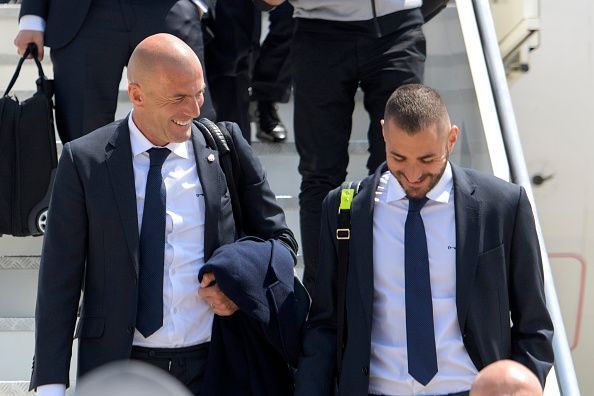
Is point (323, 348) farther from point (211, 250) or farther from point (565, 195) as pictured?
point (565, 195)

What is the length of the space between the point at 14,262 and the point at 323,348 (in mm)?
2360

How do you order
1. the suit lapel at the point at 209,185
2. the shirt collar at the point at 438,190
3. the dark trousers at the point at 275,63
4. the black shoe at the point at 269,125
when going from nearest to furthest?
the shirt collar at the point at 438,190
the suit lapel at the point at 209,185
the dark trousers at the point at 275,63
the black shoe at the point at 269,125

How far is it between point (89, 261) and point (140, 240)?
180 millimetres

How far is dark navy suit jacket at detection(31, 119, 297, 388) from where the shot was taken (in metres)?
4.00

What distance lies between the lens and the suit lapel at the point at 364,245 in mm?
3877

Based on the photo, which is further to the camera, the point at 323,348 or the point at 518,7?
the point at 518,7

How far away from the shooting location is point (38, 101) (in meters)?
5.15

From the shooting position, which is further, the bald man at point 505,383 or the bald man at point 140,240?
the bald man at point 140,240

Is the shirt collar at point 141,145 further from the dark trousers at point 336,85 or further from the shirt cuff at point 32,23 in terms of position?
the shirt cuff at point 32,23

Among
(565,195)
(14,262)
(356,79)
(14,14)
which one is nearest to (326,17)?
(356,79)

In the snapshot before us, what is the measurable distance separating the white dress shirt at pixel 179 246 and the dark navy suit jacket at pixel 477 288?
399 millimetres

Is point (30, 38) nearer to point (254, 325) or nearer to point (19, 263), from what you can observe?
point (19, 263)

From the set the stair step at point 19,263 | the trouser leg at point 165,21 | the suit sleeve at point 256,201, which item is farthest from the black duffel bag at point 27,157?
the suit sleeve at point 256,201

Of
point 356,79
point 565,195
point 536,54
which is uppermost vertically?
point 356,79
